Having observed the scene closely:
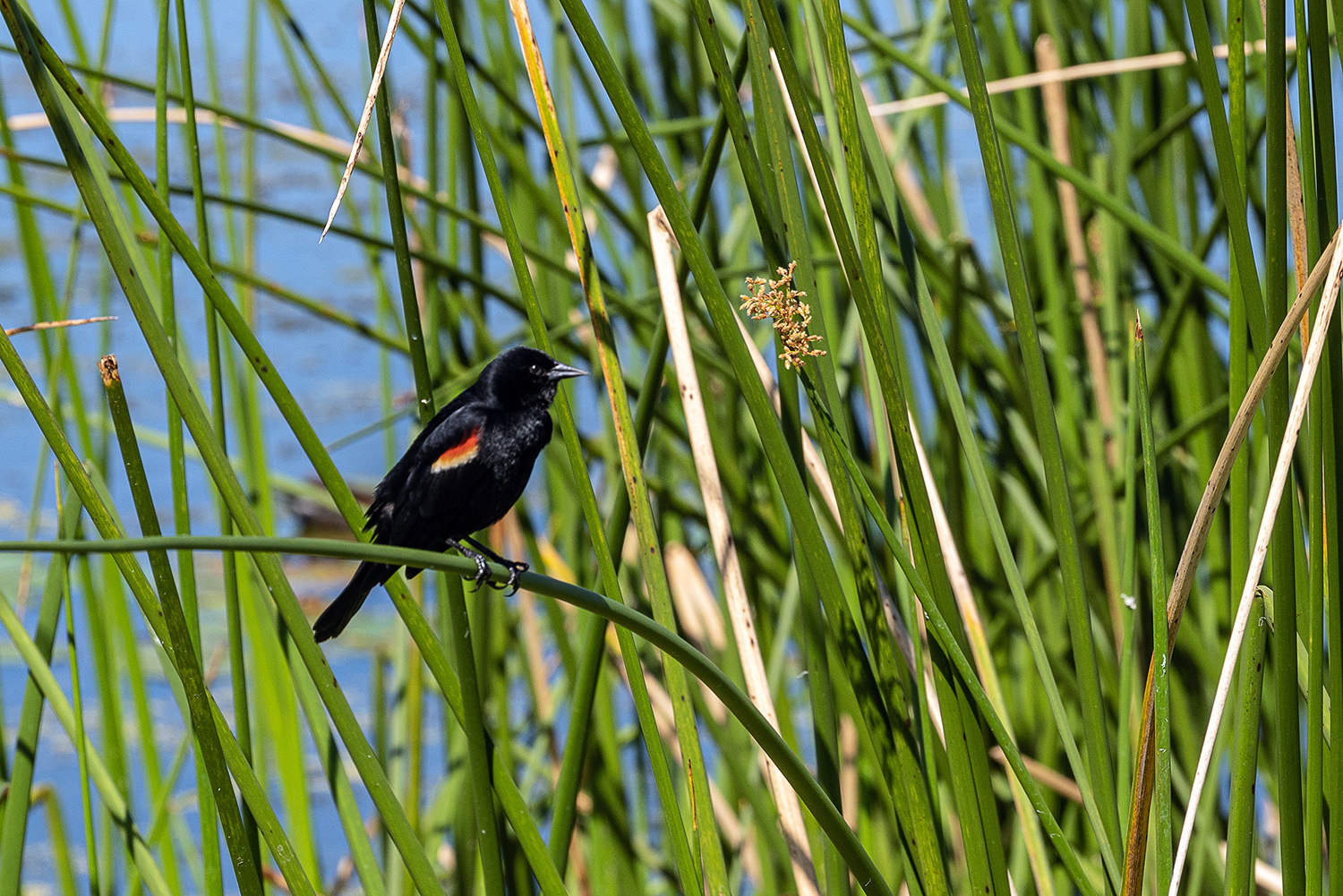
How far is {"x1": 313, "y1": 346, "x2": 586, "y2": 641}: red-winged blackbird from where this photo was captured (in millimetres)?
1307

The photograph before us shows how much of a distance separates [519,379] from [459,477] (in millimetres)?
229

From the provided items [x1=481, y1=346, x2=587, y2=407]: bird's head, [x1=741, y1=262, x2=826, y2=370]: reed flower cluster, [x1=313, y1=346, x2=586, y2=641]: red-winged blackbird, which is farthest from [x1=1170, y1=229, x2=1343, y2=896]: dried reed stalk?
[x1=481, y1=346, x2=587, y2=407]: bird's head

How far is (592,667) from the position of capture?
922mm

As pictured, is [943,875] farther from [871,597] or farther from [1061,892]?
[1061,892]

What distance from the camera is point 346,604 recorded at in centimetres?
126

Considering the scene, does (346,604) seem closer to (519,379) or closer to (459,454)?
(459,454)

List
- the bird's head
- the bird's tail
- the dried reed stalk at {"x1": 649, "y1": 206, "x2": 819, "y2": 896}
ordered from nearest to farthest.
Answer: the dried reed stalk at {"x1": 649, "y1": 206, "x2": 819, "y2": 896} → the bird's tail → the bird's head

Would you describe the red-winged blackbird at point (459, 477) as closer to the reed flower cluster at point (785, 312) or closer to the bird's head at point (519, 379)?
the bird's head at point (519, 379)

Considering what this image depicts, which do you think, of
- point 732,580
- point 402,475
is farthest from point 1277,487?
point 402,475

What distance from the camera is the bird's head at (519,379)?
1421mm

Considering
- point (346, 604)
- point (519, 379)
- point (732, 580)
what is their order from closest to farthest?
1. point (732, 580)
2. point (346, 604)
3. point (519, 379)

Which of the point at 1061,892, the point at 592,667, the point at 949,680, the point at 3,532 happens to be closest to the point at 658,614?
the point at 592,667

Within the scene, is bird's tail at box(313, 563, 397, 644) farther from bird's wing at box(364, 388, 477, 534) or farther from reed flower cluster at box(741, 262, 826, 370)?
reed flower cluster at box(741, 262, 826, 370)

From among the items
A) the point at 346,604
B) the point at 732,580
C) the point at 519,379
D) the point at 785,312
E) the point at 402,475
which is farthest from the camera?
the point at 519,379
